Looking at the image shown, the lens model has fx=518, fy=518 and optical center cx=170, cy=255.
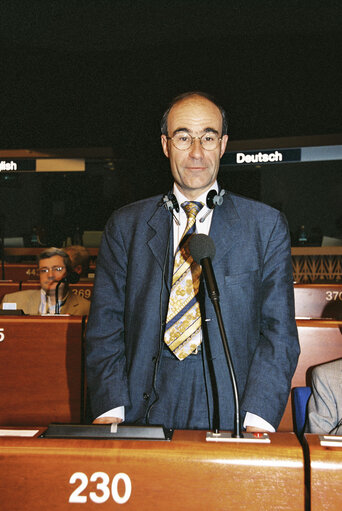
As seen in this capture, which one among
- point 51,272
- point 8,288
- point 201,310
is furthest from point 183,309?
point 8,288

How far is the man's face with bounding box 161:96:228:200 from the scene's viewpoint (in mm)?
1477

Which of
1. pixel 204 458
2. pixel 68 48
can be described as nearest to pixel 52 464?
pixel 204 458

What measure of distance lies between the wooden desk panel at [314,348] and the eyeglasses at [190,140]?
146 cm

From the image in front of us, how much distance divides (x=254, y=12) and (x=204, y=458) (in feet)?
21.1

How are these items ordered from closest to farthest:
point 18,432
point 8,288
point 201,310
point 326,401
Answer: point 18,432
point 201,310
point 326,401
point 8,288

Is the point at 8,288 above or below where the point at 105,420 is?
above

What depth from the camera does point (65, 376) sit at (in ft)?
8.91

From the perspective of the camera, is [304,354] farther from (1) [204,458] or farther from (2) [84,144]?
(2) [84,144]

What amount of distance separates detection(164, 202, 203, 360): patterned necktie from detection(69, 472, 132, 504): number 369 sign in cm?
53

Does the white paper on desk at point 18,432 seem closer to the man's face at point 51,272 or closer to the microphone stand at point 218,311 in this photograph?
the microphone stand at point 218,311

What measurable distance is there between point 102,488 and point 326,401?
1.22m

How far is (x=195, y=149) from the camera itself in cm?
147

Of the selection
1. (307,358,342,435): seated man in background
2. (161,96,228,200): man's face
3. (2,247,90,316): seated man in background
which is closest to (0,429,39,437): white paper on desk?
(161,96,228,200): man's face

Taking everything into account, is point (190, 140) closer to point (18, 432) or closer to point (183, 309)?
point (183, 309)
